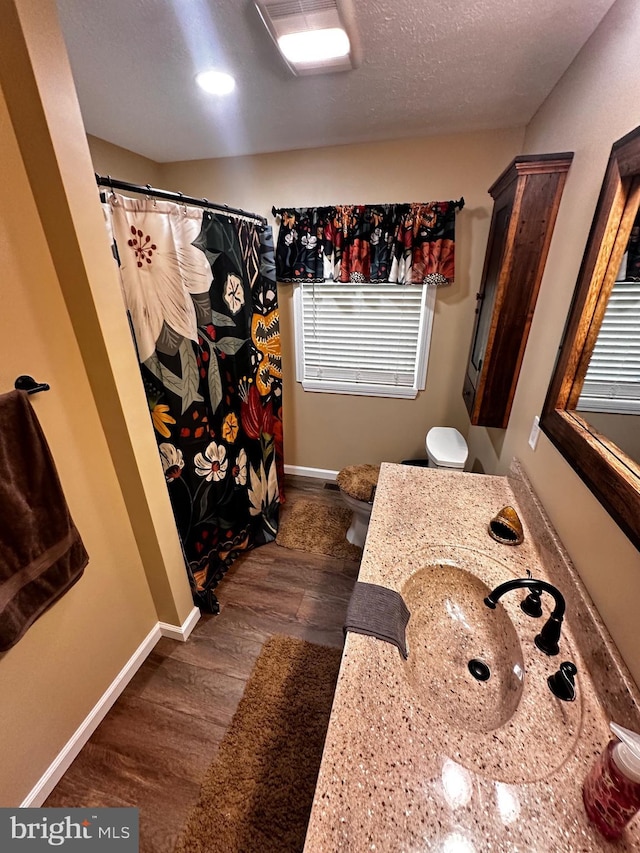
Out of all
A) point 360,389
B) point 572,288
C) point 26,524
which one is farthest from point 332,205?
point 26,524

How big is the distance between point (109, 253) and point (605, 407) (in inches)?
62.8

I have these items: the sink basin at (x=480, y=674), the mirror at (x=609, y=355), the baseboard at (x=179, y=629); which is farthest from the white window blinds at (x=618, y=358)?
the baseboard at (x=179, y=629)

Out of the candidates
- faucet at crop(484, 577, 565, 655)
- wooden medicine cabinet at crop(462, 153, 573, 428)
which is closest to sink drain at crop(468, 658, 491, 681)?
faucet at crop(484, 577, 565, 655)

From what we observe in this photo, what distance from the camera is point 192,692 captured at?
1.45 meters

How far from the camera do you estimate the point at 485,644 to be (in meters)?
0.91

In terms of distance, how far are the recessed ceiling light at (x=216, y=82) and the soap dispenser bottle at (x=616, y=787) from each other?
2214 millimetres

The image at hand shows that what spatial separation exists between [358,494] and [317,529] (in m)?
0.54

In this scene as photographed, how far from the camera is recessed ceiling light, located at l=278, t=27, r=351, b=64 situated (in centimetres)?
110

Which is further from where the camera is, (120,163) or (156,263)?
(120,163)

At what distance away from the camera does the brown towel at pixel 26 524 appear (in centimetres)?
95

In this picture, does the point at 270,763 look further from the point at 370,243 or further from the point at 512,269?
the point at 370,243

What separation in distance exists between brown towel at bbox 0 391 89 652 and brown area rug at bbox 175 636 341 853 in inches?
34.0

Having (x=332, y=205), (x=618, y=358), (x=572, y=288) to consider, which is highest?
(x=332, y=205)

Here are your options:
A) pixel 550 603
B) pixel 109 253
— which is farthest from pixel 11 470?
pixel 550 603
